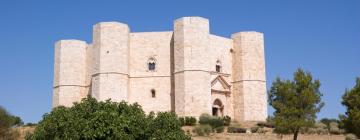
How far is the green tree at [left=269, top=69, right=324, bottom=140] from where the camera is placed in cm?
2403

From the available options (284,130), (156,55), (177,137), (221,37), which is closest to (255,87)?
(221,37)

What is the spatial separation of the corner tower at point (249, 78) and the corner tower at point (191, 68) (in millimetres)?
3881

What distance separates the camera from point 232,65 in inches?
1721

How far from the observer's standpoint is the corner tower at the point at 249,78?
42281 mm

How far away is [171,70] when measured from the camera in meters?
41.5

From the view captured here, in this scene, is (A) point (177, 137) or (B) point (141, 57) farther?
(B) point (141, 57)

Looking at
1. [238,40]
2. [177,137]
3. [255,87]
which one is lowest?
[177,137]

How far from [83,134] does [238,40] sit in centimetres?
2805

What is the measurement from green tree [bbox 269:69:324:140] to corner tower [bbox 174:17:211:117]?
14373 millimetres

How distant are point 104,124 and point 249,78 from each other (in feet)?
88.7

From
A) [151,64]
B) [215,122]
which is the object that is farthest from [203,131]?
[151,64]

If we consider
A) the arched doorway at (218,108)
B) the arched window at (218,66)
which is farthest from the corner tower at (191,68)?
the arched doorway at (218,108)

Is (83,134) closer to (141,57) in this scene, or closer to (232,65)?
(141,57)

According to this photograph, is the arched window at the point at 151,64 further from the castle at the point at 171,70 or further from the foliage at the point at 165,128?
the foliage at the point at 165,128
